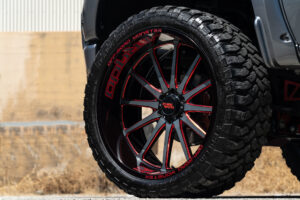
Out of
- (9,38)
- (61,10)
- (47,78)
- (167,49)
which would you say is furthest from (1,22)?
(167,49)

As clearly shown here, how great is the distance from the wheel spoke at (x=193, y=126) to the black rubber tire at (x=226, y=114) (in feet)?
0.68

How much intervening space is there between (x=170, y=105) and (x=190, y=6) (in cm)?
84

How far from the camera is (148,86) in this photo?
117 inches

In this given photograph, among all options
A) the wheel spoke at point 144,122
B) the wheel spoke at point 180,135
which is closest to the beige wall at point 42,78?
the wheel spoke at point 144,122

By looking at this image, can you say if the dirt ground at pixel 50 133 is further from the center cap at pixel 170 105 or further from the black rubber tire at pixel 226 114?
the black rubber tire at pixel 226 114

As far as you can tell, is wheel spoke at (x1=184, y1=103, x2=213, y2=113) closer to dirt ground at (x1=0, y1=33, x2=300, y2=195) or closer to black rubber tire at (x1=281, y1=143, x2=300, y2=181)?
black rubber tire at (x1=281, y1=143, x2=300, y2=181)

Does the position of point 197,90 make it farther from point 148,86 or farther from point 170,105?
point 148,86

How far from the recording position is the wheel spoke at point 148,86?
2.89 metres

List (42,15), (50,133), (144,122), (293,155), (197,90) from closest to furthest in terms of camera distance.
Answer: (197,90)
(144,122)
(293,155)
(50,133)
(42,15)

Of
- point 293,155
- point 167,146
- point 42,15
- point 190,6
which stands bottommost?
point 42,15

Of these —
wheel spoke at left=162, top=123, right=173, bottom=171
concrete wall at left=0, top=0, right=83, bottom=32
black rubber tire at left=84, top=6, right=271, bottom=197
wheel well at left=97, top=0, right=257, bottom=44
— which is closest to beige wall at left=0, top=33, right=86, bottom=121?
concrete wall at left=0, top=0, right=83, bottom=32

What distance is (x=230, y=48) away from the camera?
2479 mm

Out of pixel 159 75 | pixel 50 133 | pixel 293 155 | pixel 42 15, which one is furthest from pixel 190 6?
pixel 42 15

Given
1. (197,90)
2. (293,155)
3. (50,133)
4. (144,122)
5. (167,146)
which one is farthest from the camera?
(50,133)
